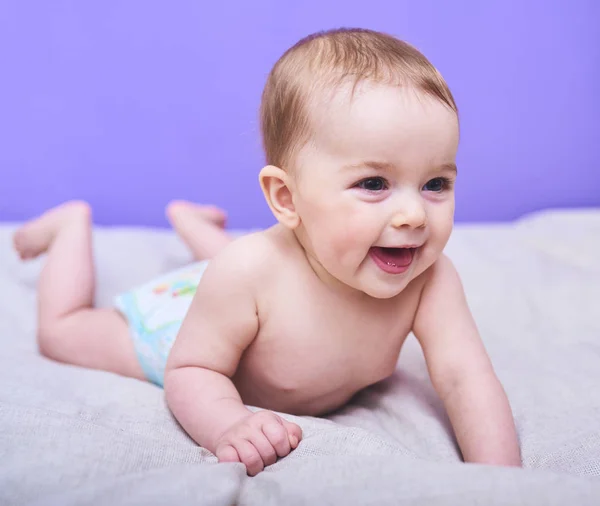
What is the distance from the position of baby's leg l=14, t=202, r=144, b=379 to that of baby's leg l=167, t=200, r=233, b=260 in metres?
0.20

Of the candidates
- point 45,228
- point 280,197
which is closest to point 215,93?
point 45,228

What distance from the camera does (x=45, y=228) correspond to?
134 cm

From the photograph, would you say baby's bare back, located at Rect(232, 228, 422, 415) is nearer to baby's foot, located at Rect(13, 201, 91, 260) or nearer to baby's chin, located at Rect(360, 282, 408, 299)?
baby's chin, located at Rect(360, 282, 408, 299)

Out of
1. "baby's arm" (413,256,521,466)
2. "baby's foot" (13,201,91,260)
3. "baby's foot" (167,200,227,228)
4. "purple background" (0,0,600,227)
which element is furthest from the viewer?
"purple background" (0,0,600,227)

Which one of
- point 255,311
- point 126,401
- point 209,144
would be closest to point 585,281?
point 255,311

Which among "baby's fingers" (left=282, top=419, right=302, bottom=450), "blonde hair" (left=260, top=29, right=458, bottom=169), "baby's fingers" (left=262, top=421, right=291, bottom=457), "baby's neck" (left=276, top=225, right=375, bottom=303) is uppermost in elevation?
"blonde hair" (left=260, top=29, right=458, bottom=169)

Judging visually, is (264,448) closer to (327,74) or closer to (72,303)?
(327,74)

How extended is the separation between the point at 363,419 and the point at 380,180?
14.0 inches

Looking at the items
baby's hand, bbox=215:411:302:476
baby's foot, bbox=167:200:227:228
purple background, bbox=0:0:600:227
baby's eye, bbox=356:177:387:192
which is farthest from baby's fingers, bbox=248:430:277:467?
purple background, bbox=0:0:600:227

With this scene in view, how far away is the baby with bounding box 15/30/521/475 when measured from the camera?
2.40ft

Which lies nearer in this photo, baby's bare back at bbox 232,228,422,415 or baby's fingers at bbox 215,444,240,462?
baby's fingers at bbox 215,444,240,462

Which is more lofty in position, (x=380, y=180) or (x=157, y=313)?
(x=380, y=180)

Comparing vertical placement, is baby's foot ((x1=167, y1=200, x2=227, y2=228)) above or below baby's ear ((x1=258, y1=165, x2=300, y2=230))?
below

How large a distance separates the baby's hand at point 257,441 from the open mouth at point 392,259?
8.1 inches
